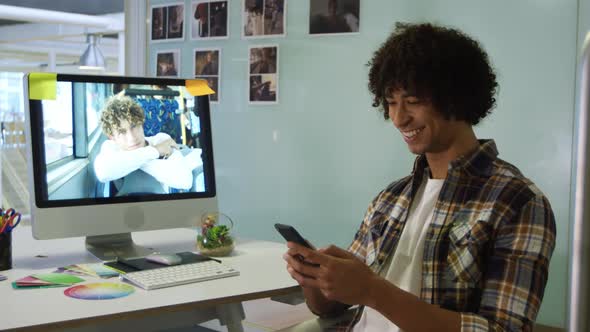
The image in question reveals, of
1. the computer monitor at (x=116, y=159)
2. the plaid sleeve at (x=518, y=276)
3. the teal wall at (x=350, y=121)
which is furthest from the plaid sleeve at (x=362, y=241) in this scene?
the teal wall at (x=350, y=121)

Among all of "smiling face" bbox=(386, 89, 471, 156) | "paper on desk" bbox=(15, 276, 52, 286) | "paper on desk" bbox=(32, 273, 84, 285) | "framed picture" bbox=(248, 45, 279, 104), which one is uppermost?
"framed picture" bbox=(248, 45, 279, 104)

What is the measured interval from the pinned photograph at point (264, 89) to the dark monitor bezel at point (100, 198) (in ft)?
2.69

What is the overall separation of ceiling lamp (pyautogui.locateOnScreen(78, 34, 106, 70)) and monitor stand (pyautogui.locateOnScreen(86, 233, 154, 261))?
4.33m

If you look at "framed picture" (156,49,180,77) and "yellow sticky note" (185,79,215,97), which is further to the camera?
"framed picture" (156,49,180,77)

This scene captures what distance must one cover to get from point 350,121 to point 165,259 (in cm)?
112

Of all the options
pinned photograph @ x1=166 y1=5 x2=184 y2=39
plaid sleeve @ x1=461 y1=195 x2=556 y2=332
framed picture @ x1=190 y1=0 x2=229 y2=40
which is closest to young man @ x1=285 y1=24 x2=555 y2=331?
plaid sleeve @ x1=461 y1=195 x2=556 y2=332

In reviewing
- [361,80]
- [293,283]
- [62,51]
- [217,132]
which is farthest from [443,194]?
[62,51]

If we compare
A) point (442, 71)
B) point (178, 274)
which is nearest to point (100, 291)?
point (178, 274)

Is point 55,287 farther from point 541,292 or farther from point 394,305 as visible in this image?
point 541,292

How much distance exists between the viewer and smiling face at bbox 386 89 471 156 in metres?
1.33

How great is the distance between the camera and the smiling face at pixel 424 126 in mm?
1328

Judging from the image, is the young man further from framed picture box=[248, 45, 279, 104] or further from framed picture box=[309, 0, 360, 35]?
framed picture box=[248, 45, 279, 104]

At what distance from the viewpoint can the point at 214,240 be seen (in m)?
1.92

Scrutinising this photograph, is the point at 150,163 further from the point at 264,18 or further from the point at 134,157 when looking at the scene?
the point at 264,18
